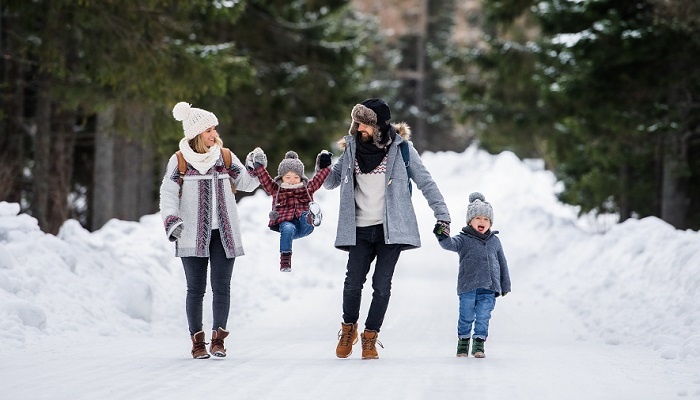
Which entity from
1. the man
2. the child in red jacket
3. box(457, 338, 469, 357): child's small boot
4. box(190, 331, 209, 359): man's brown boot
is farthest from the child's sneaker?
box(457, 338, 469, 357): child's small boot

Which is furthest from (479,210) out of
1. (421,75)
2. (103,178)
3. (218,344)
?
(421,75)

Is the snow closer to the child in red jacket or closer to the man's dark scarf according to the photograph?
the child in red jacket

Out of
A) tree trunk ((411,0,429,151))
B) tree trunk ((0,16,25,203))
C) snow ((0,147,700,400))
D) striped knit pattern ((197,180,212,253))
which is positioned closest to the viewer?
snow ((0,147,700,400))

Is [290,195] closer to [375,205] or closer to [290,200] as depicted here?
[290,200]

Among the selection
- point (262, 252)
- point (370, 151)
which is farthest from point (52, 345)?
point (262, 252)

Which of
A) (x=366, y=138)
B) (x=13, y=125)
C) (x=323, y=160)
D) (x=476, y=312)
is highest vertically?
(x=13, y=125)

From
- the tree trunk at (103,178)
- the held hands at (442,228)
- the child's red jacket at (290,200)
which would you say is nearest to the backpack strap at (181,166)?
the child's red jacket at (290,200)

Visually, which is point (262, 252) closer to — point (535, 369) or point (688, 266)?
point (688, 266)

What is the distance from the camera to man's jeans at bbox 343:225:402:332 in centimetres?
761

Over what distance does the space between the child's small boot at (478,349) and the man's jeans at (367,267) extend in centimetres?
85

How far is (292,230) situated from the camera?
8070 mm

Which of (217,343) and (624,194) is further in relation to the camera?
(624,194)

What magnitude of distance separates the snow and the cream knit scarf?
1501 mm

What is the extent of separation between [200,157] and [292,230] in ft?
3.53
